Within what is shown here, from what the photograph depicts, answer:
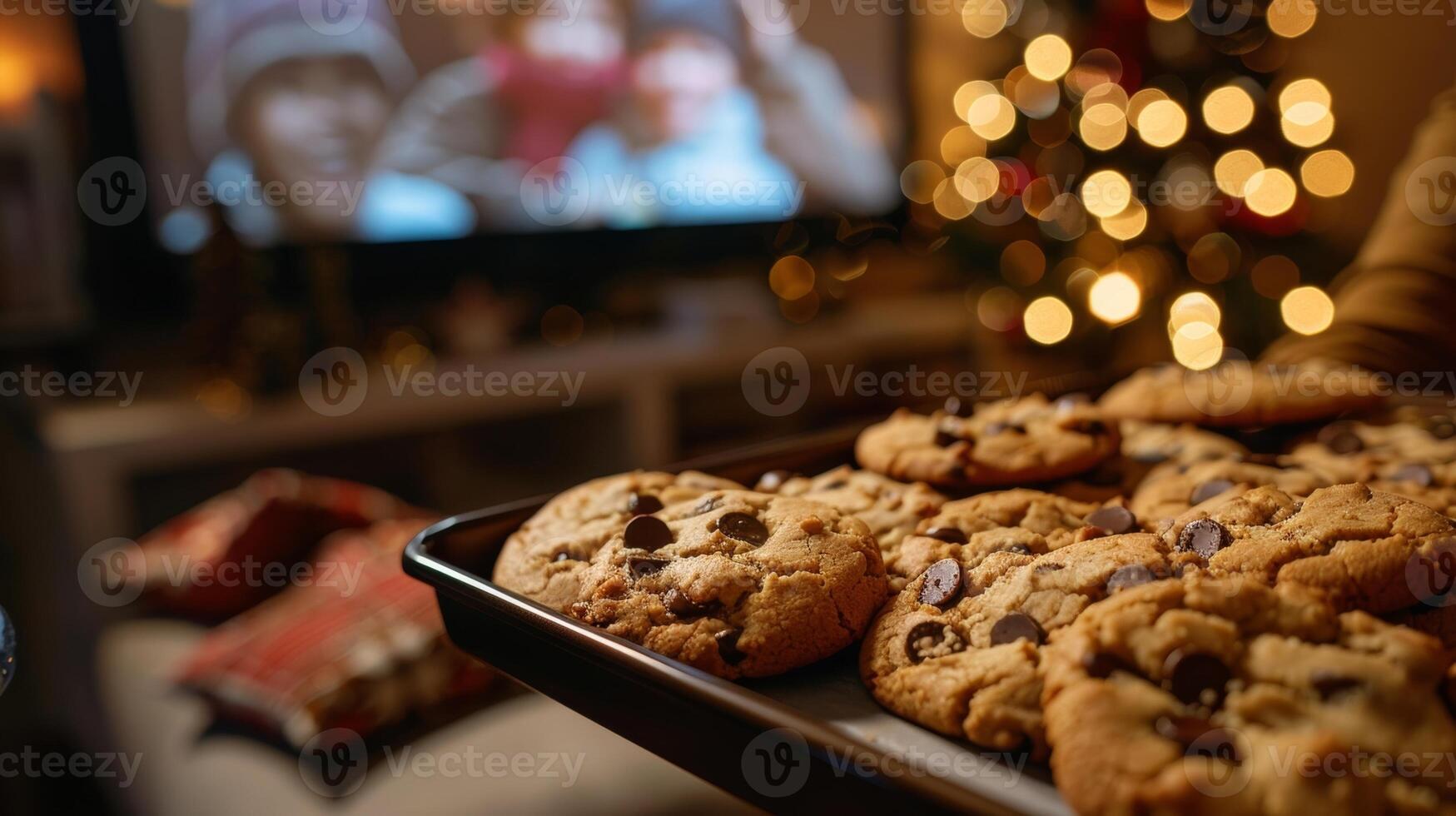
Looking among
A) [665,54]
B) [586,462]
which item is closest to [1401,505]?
[586,462]

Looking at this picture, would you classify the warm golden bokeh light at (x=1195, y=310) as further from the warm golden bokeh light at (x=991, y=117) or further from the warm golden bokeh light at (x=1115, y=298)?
the warm golden bokeh light at (x=991, y=117)

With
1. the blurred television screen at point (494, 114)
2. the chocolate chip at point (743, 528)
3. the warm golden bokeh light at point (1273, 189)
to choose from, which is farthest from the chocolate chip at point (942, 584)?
the warm golden bokeh light at point (1273, 189)

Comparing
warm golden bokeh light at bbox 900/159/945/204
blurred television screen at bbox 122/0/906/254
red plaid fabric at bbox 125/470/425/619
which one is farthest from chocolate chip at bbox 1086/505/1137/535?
warm golden bokeh light at bbox 900/159/945/204

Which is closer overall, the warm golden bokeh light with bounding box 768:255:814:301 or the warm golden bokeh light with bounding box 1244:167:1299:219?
the warm golden bokeh light with bounding box 1244:167:1299:219

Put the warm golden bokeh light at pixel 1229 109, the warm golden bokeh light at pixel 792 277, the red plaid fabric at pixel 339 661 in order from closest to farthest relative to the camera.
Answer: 1. the red plaid fabric at pixel 339 661
2. the warm golden bokeh light at pixel 1229 109
3. the warm golden bokeh light at pixel 792 277

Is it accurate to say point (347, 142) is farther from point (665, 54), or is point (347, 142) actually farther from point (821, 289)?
point (821, 289)

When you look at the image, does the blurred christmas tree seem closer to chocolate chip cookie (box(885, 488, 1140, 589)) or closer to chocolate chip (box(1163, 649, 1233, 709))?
chocolate chip cookie (box(885, 488, 1140, 589))

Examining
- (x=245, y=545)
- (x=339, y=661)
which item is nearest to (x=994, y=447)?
(x=339, y=661)
